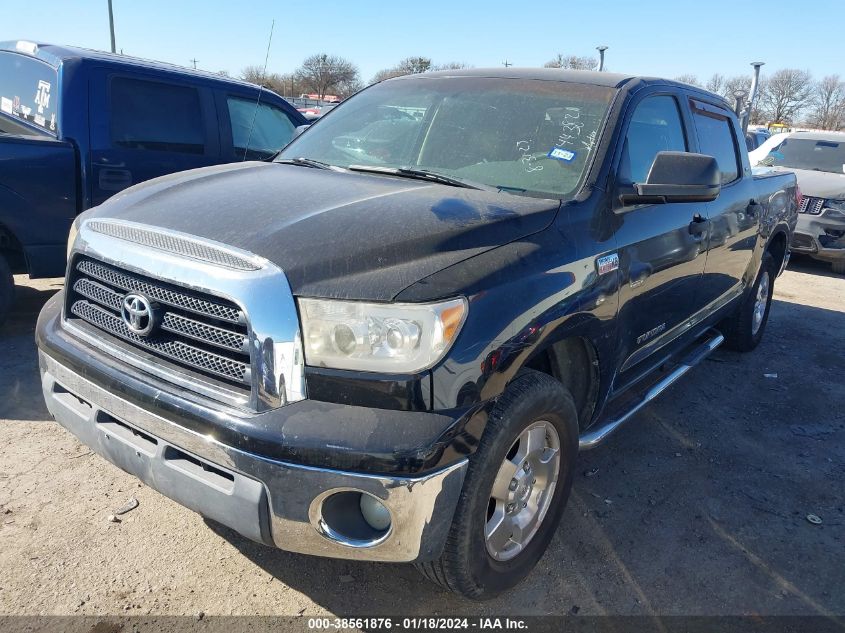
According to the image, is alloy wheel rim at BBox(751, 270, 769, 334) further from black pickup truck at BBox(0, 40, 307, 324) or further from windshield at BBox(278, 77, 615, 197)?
black pickup truck at BBox(0, 40, 307, 324)

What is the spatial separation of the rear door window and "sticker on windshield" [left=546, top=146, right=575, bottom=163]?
11.8 ft

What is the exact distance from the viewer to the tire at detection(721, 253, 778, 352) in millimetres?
5199

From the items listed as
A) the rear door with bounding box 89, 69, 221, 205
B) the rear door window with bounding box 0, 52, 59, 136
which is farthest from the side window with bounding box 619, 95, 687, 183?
the rear door window with bounding box 0, 52, 59, 136

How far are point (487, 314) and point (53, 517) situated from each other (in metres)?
2.10

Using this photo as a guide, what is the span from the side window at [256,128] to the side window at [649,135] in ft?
10.5

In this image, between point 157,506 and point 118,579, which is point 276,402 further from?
point 157,506

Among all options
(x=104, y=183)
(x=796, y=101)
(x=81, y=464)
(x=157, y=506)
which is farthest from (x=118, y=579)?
(x=796, y=101)

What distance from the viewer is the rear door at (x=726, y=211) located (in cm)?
390

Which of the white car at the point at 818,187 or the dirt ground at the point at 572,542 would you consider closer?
the dirt ground at the point at 572,542

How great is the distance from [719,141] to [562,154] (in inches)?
80.0

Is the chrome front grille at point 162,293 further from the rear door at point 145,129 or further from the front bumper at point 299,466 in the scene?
the rear door at point 145,129

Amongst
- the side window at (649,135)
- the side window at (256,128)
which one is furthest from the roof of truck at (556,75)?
the side window at (256,128)

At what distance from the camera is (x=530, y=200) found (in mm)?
2590

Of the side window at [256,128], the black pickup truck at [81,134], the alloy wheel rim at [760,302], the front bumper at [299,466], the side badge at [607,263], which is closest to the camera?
the front bumper at [299,466]
